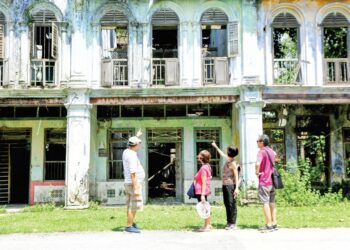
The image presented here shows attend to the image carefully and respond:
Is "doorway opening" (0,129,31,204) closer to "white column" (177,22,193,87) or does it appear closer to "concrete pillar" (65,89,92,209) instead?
"concrete pillar" (65,89,92,209)

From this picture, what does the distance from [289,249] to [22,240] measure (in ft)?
15.1

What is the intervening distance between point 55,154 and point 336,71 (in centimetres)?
1041

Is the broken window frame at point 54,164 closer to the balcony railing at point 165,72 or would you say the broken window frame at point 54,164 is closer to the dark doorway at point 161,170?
the dark doorway at point 161,170

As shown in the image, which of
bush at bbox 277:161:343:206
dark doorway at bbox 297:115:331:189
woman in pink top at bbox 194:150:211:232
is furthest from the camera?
dark doorway at bbox 297:115:331:189

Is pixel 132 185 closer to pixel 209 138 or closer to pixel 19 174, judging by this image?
pixel 209 138

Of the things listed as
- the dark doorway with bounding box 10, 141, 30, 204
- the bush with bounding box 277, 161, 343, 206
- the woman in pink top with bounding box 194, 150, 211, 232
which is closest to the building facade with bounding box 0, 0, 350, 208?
the dark doorway with bounding box 10, 141, 30, 204

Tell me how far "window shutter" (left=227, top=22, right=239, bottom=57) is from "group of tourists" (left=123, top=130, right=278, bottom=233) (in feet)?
21.1

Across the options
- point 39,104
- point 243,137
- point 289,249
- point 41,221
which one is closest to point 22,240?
point 41,221

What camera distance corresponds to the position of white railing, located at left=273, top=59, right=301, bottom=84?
47.8ft

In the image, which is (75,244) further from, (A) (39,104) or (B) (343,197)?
(B) (343,197)

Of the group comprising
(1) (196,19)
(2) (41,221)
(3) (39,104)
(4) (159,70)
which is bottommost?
(2) (41,221)

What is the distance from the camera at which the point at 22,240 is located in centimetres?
769

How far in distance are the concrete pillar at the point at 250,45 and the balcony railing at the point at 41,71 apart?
6.34 m

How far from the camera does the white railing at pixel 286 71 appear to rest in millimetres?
14570
